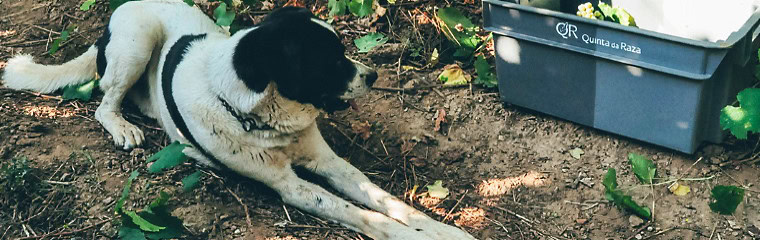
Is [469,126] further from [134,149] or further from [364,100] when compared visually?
[134,149]

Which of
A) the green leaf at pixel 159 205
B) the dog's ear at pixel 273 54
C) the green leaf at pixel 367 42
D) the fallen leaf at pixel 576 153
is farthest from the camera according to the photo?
the green leaf at pixel 367 42

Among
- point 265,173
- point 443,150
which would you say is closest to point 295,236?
point 265,173

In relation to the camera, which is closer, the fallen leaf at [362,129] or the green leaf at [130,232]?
the green leaf at [130,232]

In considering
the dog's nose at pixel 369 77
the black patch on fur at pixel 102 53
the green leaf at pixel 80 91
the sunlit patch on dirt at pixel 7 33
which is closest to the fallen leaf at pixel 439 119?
the dog's nose at pixel 369 77

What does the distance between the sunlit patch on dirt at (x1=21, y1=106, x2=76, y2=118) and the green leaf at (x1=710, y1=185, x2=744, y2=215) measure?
2.91 metres

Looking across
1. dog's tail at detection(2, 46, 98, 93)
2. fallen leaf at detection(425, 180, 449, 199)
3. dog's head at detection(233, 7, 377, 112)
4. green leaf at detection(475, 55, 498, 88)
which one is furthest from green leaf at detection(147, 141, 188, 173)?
green leaf at detection(475, 55, 498, 88)

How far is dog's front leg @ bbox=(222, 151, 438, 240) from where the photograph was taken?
2.93 m

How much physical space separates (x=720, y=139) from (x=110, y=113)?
2.77m

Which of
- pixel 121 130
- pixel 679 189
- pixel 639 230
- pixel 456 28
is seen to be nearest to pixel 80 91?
pixel 121 130

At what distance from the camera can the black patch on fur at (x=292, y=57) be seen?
2650 millimetres

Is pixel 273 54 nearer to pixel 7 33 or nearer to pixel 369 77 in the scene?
pixel 369 77

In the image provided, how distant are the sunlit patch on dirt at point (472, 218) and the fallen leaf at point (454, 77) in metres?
0.91

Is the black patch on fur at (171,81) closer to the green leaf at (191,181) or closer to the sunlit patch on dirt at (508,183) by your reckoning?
the green leaf at (191,181)

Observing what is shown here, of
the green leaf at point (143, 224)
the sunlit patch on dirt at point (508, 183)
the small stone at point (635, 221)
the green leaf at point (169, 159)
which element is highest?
the green leaf at point (169, 159)
